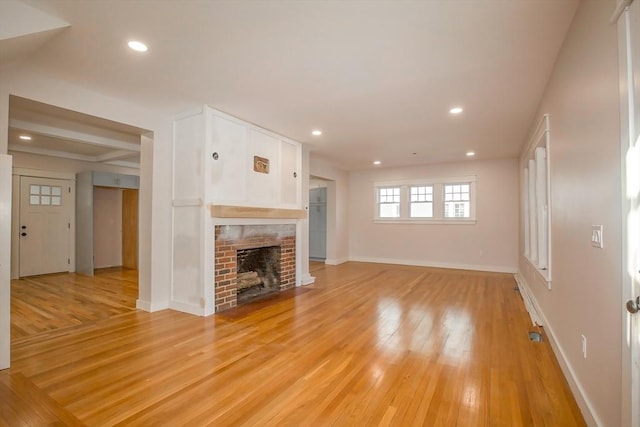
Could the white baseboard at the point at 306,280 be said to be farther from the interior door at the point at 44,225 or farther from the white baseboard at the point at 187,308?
the interior door at the point at 44,225

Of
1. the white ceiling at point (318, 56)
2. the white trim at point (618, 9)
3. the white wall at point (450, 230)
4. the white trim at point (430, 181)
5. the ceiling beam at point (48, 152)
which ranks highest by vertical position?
the white ceiling at point (318, 56)

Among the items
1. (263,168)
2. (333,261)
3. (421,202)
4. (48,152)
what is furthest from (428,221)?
(48,152)

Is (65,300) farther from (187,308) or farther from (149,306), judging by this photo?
(187,308)

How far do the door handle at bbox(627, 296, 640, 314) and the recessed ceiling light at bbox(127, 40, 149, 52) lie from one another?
3364 millimetres

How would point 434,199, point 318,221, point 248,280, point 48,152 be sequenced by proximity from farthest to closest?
point 318,221 < point 434,199 < point 48,152 < point 248,280

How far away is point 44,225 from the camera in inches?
245

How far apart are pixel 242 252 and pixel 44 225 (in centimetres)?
465

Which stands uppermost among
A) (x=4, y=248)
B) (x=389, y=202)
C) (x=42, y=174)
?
(x=42, y=174)

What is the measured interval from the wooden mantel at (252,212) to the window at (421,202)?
372cm

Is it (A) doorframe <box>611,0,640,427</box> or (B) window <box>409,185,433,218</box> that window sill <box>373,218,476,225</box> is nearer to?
(B) window <box>409,185,433,218</box>

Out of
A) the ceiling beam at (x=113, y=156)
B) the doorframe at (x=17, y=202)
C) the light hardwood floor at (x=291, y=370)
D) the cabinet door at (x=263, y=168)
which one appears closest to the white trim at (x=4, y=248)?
the light hardwood floor at (x=291, y=370)

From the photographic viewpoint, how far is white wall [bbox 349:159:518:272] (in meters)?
6.83

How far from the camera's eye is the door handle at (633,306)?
1.18 metres

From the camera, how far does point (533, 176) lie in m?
4.29
